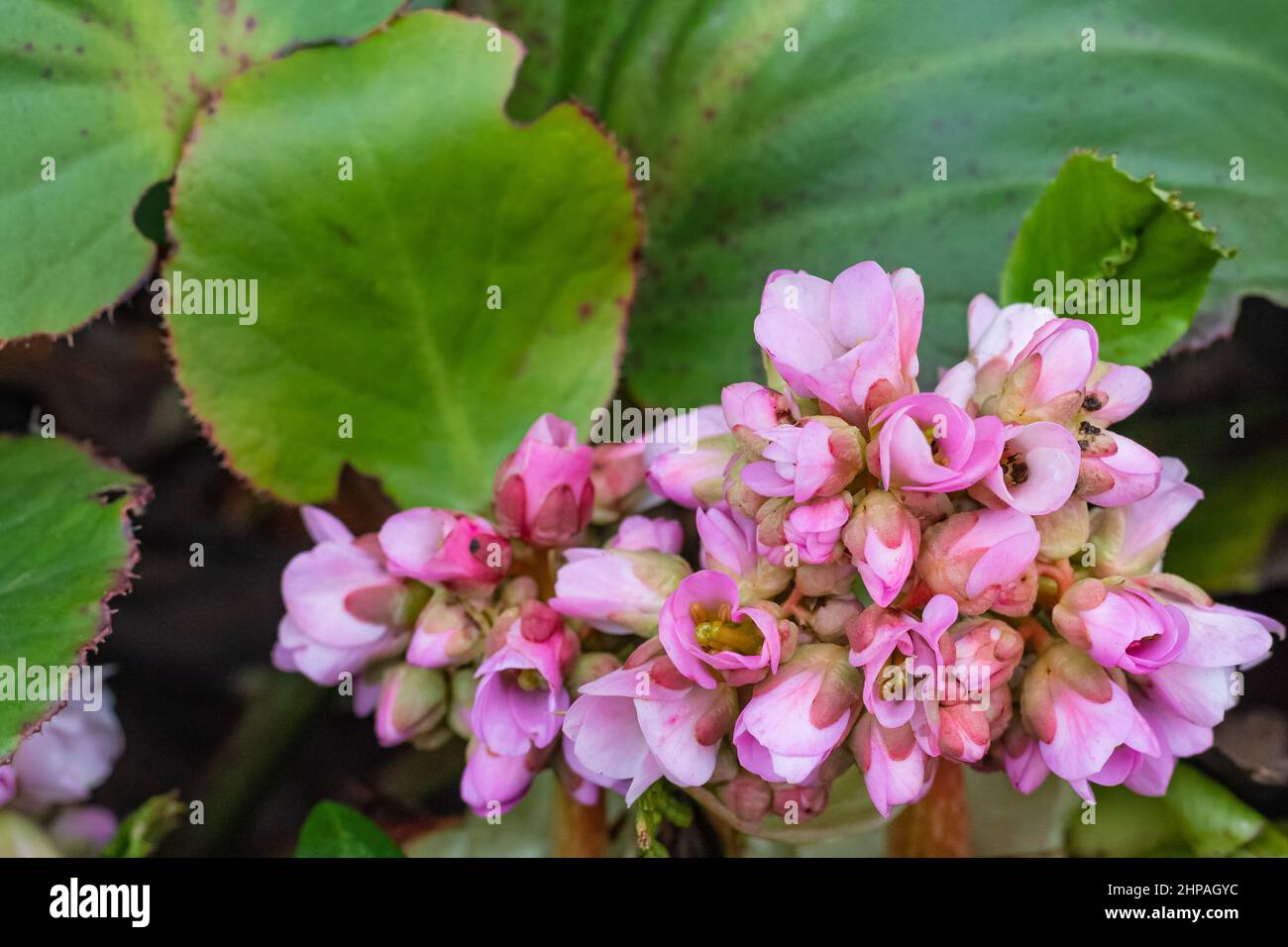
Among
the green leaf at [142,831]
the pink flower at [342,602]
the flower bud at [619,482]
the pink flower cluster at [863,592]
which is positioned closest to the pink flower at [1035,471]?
the pink flower cluster at [863,592]

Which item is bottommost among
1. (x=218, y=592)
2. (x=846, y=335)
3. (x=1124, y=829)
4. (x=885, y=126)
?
(x=1124, y=829)

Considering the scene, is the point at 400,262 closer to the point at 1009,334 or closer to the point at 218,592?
the point at 1009,334

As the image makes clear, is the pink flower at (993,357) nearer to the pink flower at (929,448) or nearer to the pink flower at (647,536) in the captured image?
the pink flower at (929,448)

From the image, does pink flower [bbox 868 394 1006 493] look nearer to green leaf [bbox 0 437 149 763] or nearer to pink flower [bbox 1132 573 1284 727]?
pink flower [bbox 1132 573 1284 727]

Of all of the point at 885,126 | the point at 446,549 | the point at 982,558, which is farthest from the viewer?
the point at 885,126

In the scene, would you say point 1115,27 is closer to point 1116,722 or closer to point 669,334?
point 669,334

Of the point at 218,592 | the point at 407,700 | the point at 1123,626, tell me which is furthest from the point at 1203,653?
the point at 218,592
